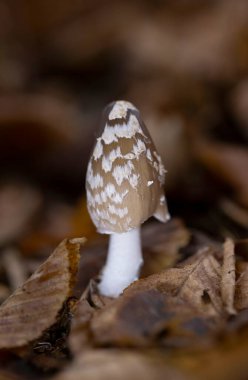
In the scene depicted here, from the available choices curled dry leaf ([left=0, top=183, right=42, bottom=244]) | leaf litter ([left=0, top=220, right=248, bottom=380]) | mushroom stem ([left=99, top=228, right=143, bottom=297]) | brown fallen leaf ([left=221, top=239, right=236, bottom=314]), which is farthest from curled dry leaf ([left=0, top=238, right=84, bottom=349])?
curled dry leaf ([left=0, top=183, right=42, bottom=244])

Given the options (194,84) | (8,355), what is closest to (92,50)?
(194,84)

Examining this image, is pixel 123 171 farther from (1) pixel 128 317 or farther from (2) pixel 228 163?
(2) pixel 228 163

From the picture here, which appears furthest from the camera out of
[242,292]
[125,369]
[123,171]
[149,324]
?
[123,171]

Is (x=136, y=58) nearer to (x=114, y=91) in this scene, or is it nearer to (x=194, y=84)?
(x=114, y=91)

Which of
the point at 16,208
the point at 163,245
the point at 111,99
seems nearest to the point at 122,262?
the point at 163,245

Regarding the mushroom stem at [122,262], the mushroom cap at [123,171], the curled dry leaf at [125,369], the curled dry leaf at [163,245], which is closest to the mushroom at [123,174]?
the mushroom cap at [123,171]

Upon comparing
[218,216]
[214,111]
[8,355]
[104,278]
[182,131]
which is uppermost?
[214,111]
